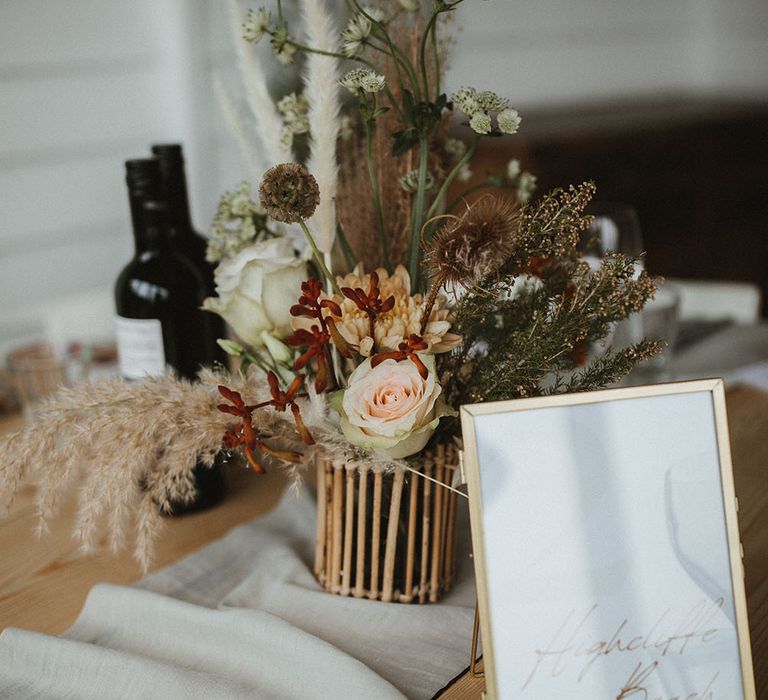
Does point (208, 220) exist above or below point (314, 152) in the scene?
above

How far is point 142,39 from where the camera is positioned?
2.55 m

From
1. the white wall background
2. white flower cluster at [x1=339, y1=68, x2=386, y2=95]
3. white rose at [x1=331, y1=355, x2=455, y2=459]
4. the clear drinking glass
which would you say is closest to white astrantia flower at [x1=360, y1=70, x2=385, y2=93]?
white flower cluster at [x1=339, y1=68, x2=386, y2=95]

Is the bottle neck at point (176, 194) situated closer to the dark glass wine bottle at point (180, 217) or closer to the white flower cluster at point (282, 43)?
the dark glass wine bottle at point (180, 217)

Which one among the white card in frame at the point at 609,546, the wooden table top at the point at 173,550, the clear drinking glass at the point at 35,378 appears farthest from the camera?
the clear drinking glass at the point at 35,378

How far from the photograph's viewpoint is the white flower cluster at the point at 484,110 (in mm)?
647

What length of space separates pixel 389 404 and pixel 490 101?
0.27 m

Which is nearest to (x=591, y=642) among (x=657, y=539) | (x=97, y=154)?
(x=657, y=539)

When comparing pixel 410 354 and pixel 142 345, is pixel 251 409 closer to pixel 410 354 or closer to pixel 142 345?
pixel 410 354

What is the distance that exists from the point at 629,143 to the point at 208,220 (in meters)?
1.63

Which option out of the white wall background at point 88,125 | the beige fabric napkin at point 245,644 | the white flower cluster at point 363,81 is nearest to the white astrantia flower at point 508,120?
the white flower cluster at point 363,81

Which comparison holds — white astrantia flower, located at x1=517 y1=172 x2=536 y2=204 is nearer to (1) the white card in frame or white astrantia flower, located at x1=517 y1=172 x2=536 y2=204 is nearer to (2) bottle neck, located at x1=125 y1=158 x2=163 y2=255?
(1) the white card in frame

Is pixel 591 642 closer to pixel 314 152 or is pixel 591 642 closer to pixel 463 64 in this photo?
pixel 314 152

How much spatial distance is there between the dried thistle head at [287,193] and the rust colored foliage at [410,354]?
12 centimetres

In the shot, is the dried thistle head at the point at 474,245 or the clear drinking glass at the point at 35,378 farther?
→ the clear drinking glass at the point at 35,378
